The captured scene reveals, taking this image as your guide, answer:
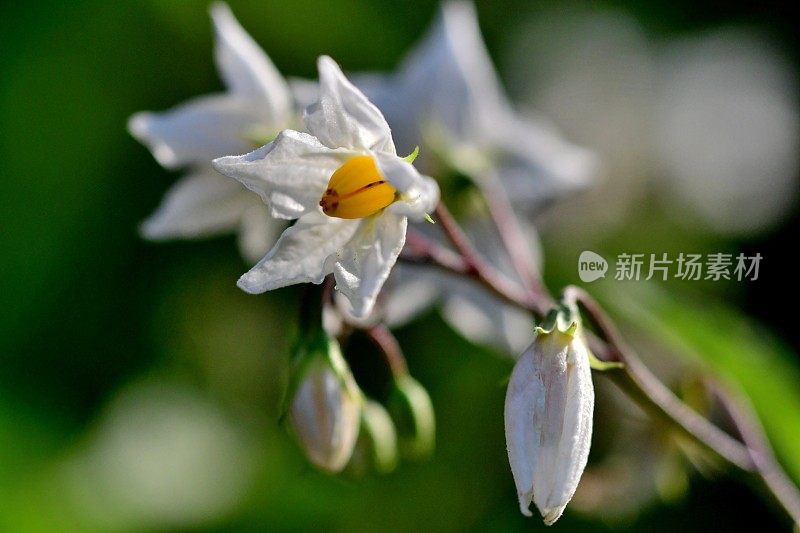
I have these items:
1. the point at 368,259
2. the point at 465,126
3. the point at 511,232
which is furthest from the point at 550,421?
the point at 465,126

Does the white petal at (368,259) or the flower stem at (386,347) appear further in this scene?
the flower stem at (386,347)

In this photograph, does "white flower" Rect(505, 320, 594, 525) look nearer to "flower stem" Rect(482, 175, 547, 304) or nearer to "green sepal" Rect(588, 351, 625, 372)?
"green sepal" Rect(588, 351, 625, 372)

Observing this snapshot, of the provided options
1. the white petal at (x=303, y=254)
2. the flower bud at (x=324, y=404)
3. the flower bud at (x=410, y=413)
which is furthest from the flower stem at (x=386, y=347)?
the white petal at (x=303, y=254)

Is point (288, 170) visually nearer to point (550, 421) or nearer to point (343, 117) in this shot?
point (343, 117)

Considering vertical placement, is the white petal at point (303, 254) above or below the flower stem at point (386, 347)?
above

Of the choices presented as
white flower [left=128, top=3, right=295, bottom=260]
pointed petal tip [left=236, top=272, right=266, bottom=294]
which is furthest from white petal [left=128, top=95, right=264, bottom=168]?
pointed petal tip [left=236, top=272, right=266, bottom=294]

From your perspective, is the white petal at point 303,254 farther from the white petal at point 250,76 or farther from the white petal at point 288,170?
the white petal at point 250,76

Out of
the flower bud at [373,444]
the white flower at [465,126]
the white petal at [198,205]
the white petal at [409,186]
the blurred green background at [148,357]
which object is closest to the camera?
the white petal at [409,186]
